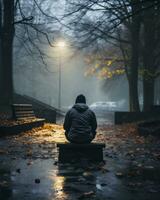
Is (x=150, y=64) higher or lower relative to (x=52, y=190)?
higher

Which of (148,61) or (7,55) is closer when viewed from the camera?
(7,55)

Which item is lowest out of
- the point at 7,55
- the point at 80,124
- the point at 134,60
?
the point at 80,124

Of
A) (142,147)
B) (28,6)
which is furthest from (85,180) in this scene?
(28,6)

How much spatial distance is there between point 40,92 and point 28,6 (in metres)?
54.8

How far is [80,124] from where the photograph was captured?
9.96 metres

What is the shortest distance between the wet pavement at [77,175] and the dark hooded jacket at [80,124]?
1.90ft

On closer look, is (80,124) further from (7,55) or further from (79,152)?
(7,55)

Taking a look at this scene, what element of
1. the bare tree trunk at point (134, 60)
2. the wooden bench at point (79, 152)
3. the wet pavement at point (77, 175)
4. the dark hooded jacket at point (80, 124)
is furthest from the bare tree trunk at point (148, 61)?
the wooden bench at point (79, 152)

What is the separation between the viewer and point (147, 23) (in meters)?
28.5

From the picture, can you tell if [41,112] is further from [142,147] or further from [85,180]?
[85,180]

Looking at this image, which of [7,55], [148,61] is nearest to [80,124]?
[7,55]

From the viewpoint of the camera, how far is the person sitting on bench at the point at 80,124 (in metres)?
9.91

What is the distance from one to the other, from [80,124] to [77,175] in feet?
6.12

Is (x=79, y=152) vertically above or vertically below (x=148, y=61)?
below
